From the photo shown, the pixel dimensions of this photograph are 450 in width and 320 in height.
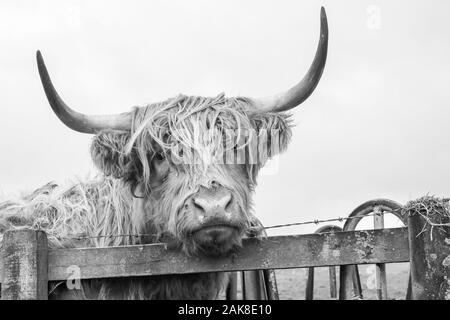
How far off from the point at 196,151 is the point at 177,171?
21 centimetres

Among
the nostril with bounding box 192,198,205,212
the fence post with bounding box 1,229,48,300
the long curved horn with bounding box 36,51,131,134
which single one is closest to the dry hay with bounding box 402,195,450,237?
the nostril with bounding box 192,198,205,212

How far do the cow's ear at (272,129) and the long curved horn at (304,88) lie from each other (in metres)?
0.13

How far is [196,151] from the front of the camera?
4.77 metres

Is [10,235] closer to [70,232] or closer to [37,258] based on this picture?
[37,258]

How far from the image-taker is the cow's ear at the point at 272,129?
5293mm

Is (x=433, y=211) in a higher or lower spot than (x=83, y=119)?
lower

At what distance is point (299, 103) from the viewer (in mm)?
5477

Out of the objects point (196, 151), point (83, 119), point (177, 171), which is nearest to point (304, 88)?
point (196, 151)

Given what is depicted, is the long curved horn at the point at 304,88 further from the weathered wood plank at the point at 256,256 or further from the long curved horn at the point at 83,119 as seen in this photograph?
the weathered wood plank at the point at 256,256

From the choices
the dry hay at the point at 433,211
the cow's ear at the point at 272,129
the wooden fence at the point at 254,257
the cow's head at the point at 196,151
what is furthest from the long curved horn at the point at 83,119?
the dry hay at the point at 433,211

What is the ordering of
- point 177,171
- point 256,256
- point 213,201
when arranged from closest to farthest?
point 256,256 → point 213,201 → point 177,171

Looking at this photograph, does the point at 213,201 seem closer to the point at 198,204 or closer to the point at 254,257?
the point at 198,204
